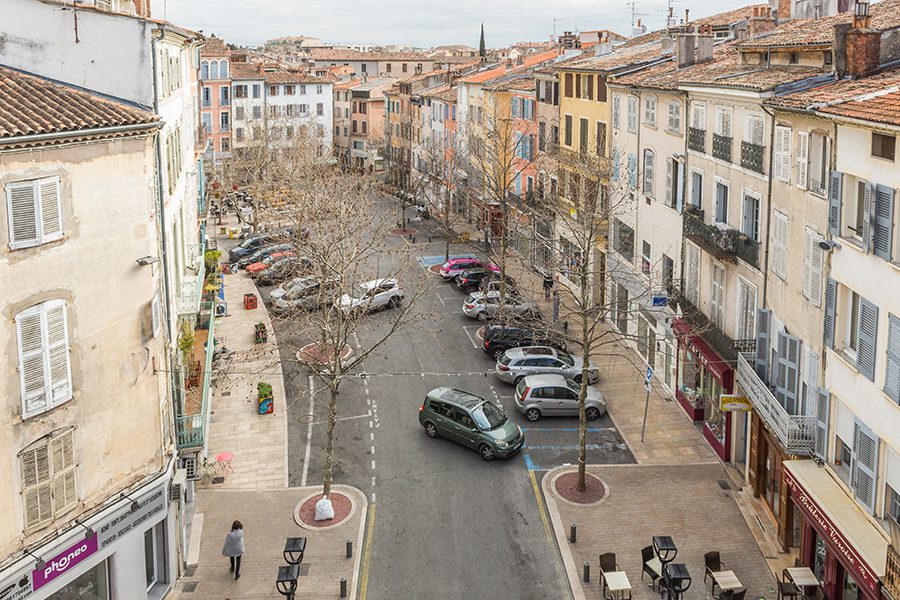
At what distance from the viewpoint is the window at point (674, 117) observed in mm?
34122

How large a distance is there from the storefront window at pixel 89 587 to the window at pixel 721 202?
2245 cm

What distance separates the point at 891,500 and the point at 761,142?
12.3 metres

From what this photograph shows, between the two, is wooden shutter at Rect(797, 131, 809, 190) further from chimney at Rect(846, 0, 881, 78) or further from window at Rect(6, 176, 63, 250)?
window at Rect(6, 176, 63, 250)

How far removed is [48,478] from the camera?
57.5 ft

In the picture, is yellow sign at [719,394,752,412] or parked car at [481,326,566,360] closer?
yellow sign at [719,394,752,412]

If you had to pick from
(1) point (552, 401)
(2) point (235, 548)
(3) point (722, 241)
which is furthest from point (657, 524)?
(2) point (235, 548)

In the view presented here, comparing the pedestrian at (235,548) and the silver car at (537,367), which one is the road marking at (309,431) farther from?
the silver car at (537,367)

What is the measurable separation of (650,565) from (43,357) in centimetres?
1590

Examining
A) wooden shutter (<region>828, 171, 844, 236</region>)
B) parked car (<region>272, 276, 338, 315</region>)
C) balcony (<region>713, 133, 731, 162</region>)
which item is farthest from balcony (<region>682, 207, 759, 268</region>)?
parked car (<region>272, 276, 338, 315</region>)

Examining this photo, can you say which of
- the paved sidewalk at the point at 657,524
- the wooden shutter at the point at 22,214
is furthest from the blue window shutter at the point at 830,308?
the wooden shutter at the point at 22,214

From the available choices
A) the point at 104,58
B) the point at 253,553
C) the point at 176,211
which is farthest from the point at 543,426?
the point at 104,58

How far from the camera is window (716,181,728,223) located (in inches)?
1172

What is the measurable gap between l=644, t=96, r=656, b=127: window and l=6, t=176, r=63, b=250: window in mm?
26390

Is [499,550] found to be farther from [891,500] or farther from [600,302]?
[600,302]
